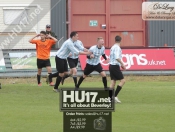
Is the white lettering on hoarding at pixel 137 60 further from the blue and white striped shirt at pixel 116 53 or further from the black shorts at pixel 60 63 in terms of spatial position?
the blue and white striped shirt at pixel 116 53

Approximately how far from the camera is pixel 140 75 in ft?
92.5

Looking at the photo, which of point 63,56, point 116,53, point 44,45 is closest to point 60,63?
point 63,56

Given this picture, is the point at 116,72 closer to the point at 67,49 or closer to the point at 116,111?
the point at 116,111

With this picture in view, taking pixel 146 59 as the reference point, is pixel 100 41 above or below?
above

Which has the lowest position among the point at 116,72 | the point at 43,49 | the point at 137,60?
the point at 137,60

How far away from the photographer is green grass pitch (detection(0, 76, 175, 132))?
1323 cm

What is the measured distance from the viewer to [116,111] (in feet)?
51.5

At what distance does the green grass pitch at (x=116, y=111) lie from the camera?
13.2 metres

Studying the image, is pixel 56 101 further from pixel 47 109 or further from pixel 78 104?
pixel 78 104

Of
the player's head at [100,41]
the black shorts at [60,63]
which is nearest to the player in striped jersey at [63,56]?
the black shorts at [60,63]

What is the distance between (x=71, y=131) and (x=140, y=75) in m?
18.8

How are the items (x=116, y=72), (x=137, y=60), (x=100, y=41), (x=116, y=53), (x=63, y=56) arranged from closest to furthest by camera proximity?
(x=116, y=53) < (x=116, y=72) < (x=100, y=41) < (x=63, y=56) < (x=137, y=60)

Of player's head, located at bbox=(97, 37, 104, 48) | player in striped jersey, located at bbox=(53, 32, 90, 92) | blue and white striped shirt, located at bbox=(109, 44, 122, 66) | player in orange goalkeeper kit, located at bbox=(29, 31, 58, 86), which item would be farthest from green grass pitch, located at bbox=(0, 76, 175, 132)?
player's head, located at bbox=(97, 37, 104, 48)

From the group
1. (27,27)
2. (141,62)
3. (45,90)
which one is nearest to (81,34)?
(27,27)
